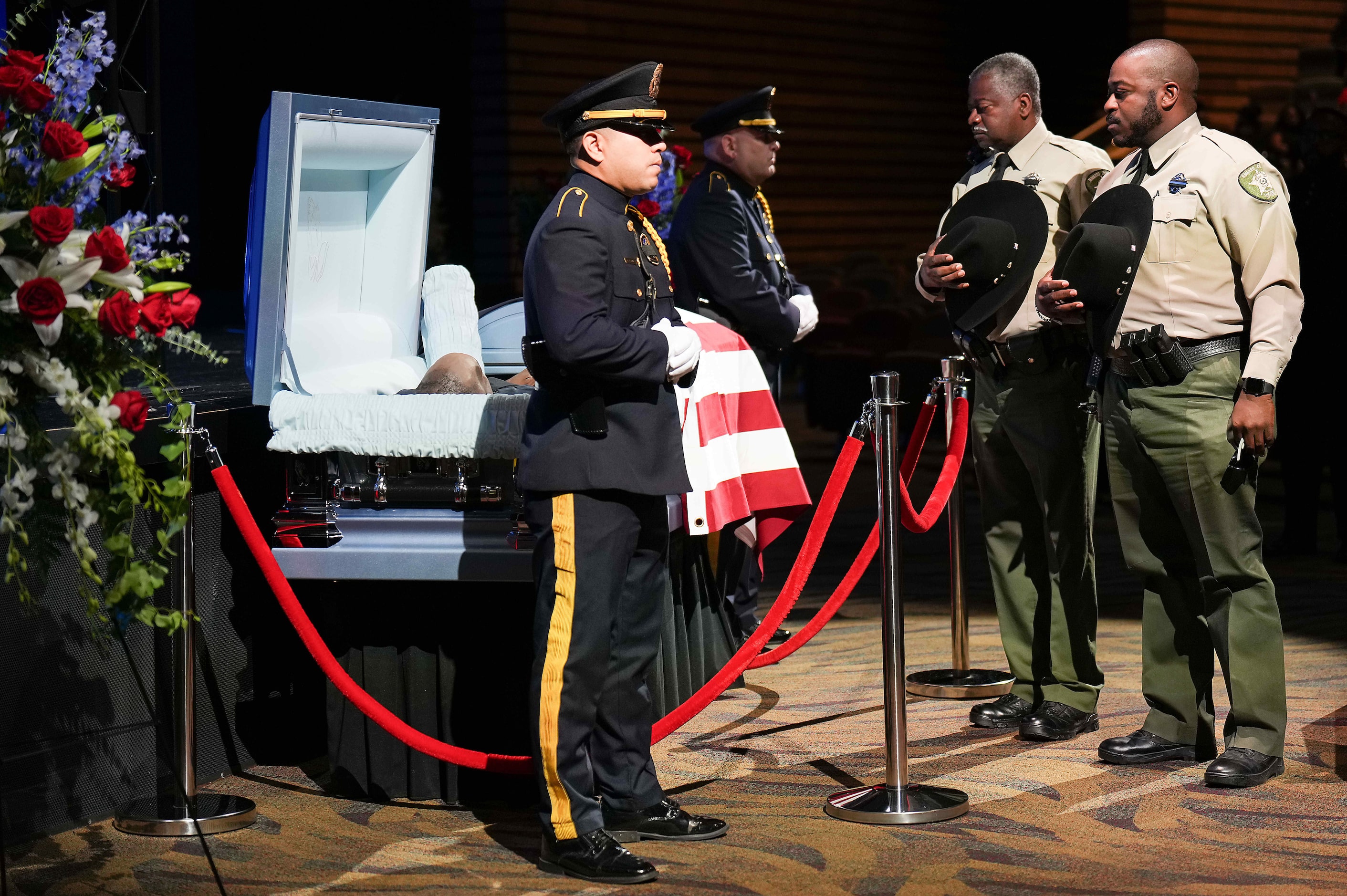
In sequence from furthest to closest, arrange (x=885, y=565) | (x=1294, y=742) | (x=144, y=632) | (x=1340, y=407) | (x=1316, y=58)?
(x=1316, y=58) < (x=1340, y=407) < (x=1294, y=742) < (x=144, y=632) < (x=885, y=565)

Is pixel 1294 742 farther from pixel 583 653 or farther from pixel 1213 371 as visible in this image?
pixel 583 653

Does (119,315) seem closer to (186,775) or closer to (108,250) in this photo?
(108,250)

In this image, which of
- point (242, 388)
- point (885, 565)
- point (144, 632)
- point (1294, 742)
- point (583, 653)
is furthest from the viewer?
point (242, 388)

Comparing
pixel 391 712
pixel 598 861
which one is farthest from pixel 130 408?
pixel 598 861

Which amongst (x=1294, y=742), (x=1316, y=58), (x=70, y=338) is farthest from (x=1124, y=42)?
(x=70, y=338)

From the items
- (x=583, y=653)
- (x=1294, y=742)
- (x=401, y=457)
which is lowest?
(x=1294, y=742)

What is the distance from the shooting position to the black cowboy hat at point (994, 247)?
4012 mm

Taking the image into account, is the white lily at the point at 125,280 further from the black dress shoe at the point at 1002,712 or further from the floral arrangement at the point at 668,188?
the floral arrangement at the point at 668,188

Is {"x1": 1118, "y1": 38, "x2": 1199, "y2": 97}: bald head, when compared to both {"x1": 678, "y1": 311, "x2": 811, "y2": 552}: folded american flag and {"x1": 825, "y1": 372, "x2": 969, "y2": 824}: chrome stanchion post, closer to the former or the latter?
{"x1": 825, "y1": 372, "x2": 969, "y2": 824}: chrome stanchion post

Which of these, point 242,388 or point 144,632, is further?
point 242,388

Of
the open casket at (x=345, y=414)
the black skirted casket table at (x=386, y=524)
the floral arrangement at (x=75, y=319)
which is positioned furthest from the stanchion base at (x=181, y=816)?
the floral arrangement at (x=75, y=319)

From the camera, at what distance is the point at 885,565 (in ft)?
11.1

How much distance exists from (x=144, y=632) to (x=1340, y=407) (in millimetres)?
4816

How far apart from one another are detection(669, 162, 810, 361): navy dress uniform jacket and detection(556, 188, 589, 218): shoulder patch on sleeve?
184 centimetres
